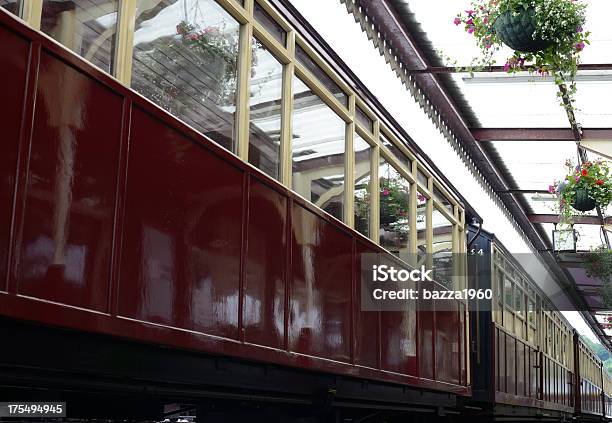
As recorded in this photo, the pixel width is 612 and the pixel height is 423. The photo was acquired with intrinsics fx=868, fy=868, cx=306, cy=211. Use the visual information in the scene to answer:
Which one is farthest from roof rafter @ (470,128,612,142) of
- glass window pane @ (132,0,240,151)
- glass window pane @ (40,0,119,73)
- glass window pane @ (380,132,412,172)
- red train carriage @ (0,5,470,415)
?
glass window pane @ (40,0,119,73)

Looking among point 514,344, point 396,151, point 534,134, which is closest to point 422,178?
point 396,151

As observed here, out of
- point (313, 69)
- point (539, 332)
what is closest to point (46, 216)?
point (313, 69)

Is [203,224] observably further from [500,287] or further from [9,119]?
[500,287]

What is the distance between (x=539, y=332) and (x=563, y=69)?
702cm

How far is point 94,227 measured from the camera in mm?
2533

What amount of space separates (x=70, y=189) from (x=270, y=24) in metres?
1.69

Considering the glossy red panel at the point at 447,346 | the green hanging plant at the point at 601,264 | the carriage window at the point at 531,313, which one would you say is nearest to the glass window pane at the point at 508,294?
the carriage window at the point at 531,313

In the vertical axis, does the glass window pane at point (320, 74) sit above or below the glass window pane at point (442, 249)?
above

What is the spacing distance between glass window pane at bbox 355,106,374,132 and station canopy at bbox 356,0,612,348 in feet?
5.04

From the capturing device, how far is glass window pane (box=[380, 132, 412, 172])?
18.3ft

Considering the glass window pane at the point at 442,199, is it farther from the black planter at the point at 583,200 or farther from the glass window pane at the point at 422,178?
the black planter at the point at 583,200

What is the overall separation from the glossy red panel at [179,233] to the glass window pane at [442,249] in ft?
11.4

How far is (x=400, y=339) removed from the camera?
5527mm

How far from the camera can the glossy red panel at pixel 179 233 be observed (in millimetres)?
2744
